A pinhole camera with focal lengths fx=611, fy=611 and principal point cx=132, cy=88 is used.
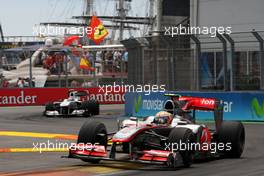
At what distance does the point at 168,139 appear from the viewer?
10164 mm

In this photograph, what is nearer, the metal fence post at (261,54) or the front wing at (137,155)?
the front wing at (137,155)

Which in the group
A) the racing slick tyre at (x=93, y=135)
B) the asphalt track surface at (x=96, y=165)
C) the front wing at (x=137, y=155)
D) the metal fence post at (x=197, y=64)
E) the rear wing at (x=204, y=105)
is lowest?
the asphalt track surface at (x=96, y=165)

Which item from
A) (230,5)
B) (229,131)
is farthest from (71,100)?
(229,131)

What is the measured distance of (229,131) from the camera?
38.0 ft

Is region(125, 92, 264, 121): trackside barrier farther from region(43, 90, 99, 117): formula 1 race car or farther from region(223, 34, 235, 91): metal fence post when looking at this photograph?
region(43, 90, 99, 117): formula 1 race car

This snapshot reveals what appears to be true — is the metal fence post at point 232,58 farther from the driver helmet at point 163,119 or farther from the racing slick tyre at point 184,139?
the racing slick tyre at point 184,139

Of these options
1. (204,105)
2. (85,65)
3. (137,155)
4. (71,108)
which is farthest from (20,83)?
(137,155)

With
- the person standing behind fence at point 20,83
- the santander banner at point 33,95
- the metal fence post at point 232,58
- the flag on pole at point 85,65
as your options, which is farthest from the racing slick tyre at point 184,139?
the flag on pole at point 85,65

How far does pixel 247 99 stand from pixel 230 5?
28.4 ft

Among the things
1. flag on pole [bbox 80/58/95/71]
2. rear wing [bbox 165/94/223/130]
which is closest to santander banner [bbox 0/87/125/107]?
flag on pole [bbox 80/58/95/71]

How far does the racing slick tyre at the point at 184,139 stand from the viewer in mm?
9977

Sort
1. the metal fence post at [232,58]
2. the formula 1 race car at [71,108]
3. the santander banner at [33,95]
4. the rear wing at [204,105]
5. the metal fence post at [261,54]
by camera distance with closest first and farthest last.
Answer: the rear wing at [204,105] → the metal fence post at [261,54] → the metal fence post at [232,58] → the formula 1 race car at [71,108] → the santander banner at [33,95]

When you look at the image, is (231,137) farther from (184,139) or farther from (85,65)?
(85,65)

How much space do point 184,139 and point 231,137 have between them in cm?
188
